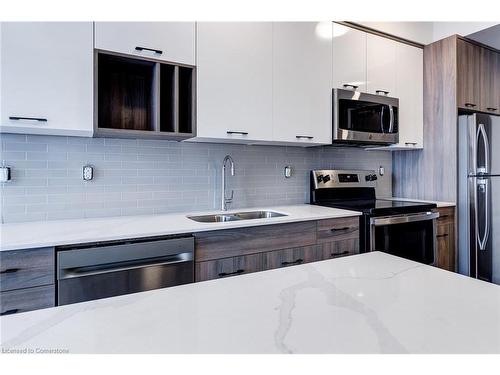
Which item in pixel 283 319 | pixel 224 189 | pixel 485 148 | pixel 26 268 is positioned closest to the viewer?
pixel 283 319

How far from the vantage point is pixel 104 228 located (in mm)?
1797

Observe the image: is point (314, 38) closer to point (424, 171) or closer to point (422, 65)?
point (422, 65)

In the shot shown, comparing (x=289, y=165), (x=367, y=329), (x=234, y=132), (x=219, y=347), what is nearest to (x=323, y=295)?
(x=367, y=329)

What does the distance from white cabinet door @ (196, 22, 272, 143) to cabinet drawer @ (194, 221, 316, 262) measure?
2.12 feet

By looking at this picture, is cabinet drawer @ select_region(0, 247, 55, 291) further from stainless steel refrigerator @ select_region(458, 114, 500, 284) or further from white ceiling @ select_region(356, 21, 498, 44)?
stainless steel refrigerator @ select_region(458, 114, 500, 284)

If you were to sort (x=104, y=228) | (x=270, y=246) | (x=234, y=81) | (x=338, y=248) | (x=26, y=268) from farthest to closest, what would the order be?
(x=338, y=248)
(x=234, y=81)
(x=270, y=246)
(x=104, y=228)
(x=26, y=268)

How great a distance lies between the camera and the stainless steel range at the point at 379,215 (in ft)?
8.11

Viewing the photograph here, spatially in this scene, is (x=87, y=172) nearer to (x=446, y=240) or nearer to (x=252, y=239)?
(x=252, y=239)

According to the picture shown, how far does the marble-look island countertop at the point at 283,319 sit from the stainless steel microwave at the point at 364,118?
189cm

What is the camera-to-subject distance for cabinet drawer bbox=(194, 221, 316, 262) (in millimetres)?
1873

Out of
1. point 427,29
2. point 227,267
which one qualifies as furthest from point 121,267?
point 427,29

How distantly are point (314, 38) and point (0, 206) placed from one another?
237 centimetres

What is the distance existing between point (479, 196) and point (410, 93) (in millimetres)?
1101
